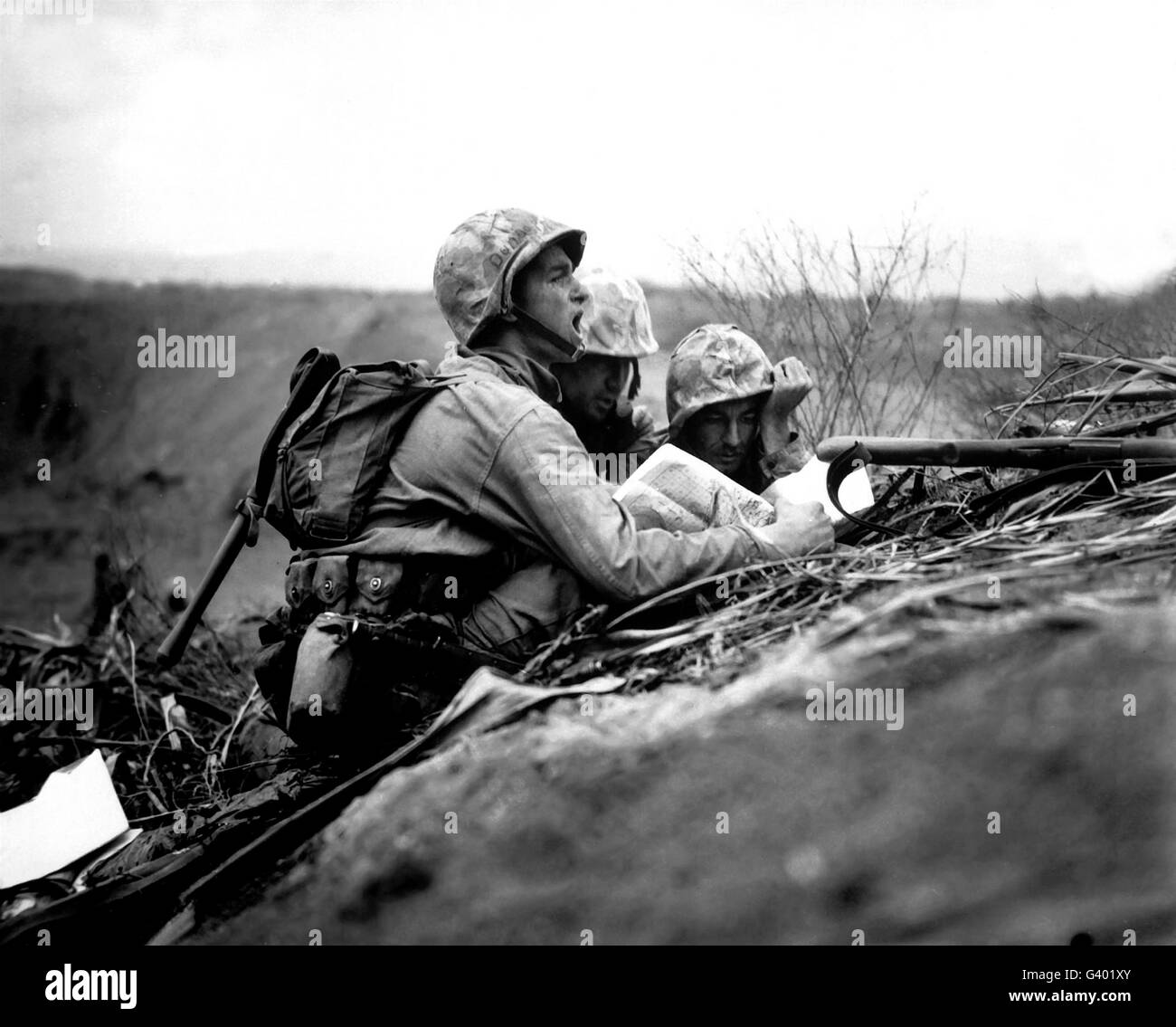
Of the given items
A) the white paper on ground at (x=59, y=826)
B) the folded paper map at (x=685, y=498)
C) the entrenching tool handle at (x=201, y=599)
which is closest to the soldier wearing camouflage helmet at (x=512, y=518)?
the folded paper map at (x=685, y=498)

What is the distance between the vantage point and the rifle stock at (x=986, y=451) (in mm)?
3336

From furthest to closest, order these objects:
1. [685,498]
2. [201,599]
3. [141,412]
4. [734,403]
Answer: [141,412] < [734,403] < [201,599] < [685,498]

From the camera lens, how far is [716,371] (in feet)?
13.6

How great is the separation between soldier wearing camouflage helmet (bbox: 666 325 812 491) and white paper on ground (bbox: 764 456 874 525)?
298mm

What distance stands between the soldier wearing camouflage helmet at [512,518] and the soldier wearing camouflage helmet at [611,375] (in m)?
0.57

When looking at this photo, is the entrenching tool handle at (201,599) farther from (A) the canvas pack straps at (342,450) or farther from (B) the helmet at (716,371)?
(B) the helmet at (716,371)

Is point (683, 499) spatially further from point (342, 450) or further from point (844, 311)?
point (844, 311)

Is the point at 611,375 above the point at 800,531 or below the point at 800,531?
above

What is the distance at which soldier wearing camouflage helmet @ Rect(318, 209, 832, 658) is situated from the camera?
3.35m

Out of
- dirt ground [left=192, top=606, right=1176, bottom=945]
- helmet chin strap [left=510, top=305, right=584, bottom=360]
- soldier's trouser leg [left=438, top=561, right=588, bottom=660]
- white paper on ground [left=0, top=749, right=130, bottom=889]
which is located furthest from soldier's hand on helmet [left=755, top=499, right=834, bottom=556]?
white paper on ground [left=0, top=749, right=130, bottom=889]

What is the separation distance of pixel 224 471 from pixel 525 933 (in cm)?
490

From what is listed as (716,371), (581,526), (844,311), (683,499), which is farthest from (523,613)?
(844,311)

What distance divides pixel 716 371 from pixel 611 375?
0.49 meters

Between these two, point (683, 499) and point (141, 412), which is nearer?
point (683, 499)
